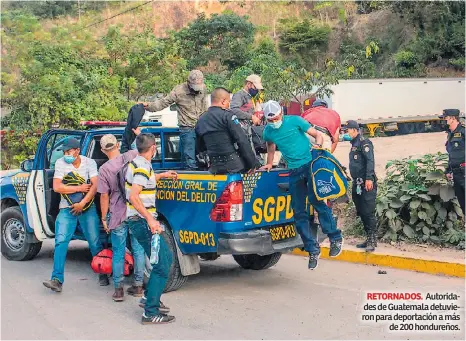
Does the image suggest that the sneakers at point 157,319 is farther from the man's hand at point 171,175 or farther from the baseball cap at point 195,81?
the baseball cap at point 195,81

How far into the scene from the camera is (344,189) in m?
6.64

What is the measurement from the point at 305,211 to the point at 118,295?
2.28m

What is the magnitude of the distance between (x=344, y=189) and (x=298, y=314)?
4.60 ft

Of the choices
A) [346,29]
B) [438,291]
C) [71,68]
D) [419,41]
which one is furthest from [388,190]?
[346,29]

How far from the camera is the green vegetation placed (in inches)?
848

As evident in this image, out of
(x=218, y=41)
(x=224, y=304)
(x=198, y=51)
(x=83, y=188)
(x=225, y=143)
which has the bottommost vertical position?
(x=224, y=304)

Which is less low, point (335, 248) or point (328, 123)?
point (328, 123)

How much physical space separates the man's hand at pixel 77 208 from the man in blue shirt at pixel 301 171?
7.23ft

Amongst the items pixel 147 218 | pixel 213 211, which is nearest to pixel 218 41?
pixel 213 211

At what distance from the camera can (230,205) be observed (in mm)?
6492

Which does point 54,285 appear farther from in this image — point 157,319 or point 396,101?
point 396,101

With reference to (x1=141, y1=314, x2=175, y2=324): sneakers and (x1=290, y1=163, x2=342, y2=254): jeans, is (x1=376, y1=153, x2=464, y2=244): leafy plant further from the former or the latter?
(x1=141, y1=314, x2=175, y2=324): sneakers

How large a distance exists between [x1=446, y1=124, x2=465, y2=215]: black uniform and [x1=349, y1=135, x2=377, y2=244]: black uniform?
40.3 inches

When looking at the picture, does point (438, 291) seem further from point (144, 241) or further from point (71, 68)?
point (71, 68)
